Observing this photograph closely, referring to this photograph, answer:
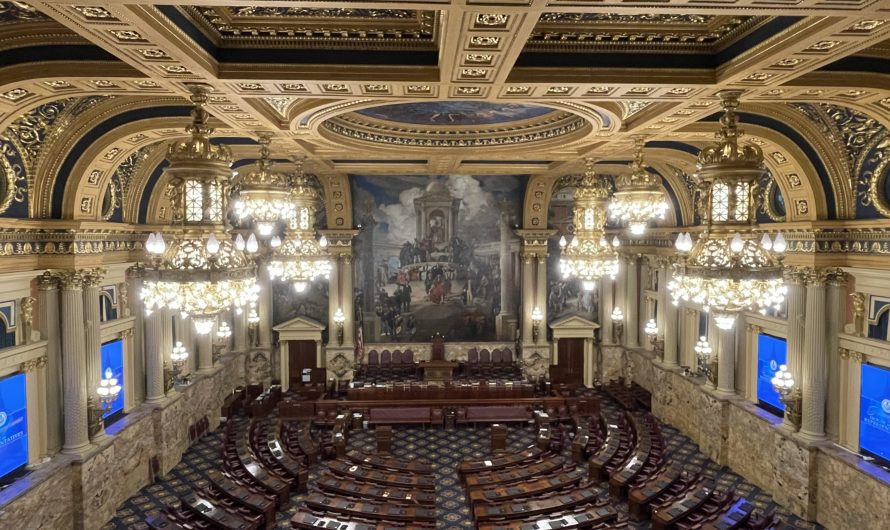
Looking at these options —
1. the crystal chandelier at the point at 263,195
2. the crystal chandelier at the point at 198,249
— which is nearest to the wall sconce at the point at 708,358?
the crystal chandelier at the point at 263,195

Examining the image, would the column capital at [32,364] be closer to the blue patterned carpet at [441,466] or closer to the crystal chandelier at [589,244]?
the blue patterned carpet at [441,466]

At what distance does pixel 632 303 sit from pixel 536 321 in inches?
176

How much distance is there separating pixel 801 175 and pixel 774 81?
251 inches

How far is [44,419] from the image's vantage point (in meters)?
12.3

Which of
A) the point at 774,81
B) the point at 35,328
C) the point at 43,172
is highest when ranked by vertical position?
the point at 774,81

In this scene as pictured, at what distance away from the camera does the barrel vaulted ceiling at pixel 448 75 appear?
570 cm

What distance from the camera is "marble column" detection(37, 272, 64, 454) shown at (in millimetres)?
12312

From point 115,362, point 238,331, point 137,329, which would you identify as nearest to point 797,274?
point 115,362

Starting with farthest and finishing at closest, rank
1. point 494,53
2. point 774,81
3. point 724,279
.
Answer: point 774,81 → point 724,279 → point 494,53

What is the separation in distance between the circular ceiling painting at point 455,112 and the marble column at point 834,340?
26.8ft

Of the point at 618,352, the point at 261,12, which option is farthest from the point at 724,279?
the point at 618,352

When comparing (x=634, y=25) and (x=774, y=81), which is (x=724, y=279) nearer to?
(x=774, y=81)

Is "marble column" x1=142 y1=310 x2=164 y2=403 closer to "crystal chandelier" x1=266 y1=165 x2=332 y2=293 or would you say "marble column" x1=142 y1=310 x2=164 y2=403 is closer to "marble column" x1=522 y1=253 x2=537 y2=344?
"crystal chandelier" x1=266 y1=165 x2=332 y2=293

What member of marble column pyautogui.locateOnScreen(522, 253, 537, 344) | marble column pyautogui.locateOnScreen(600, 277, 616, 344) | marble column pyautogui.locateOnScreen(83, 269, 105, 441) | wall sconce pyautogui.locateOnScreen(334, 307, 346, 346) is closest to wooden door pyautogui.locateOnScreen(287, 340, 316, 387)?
wall sconce pyautogui.locateOnScreen(334, 307, 346, 346)
